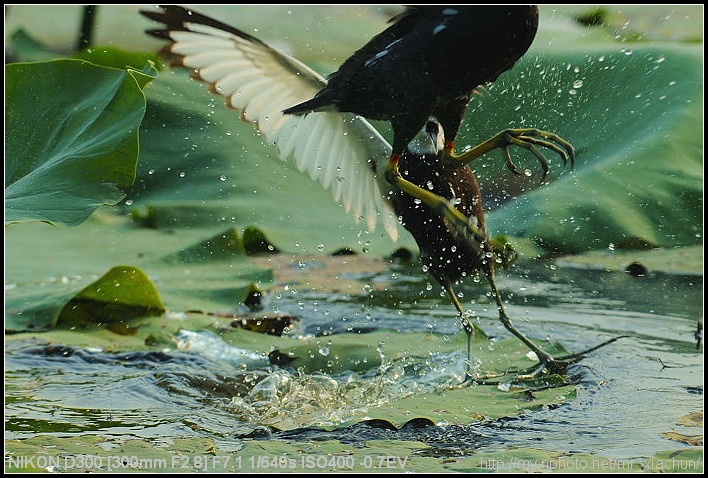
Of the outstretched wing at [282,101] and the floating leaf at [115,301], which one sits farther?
the floating leaf at [115,301]

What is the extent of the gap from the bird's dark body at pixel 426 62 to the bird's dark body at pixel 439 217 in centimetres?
24

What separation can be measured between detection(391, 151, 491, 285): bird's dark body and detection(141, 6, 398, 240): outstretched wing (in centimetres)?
16

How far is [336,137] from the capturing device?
107 inches

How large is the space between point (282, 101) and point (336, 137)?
0.19m

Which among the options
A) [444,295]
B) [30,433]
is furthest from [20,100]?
[444,295]

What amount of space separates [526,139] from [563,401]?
65 cm

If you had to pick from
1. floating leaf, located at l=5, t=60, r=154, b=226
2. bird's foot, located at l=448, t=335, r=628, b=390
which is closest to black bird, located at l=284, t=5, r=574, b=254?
bird's foot, located at l=448, t=335, r=628, b=390

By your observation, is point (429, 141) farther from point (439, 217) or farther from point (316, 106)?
point (316, 106)

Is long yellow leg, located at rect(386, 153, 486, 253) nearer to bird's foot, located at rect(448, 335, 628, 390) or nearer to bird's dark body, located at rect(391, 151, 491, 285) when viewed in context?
bird's dark body, located at rect(391, 151, 491, 285)

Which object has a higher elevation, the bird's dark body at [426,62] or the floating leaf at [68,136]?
the bird's dark body at [426,62]

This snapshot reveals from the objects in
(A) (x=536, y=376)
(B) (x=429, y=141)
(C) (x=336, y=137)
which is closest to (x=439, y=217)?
(B) (x=429, y=141)

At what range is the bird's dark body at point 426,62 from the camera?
2.05 meters

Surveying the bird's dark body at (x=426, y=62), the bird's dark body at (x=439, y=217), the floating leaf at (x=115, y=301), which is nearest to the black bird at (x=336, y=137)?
the bird's dark body at (x=439, y=217)

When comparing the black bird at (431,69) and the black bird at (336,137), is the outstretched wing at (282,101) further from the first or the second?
the black bird at (431,69)
